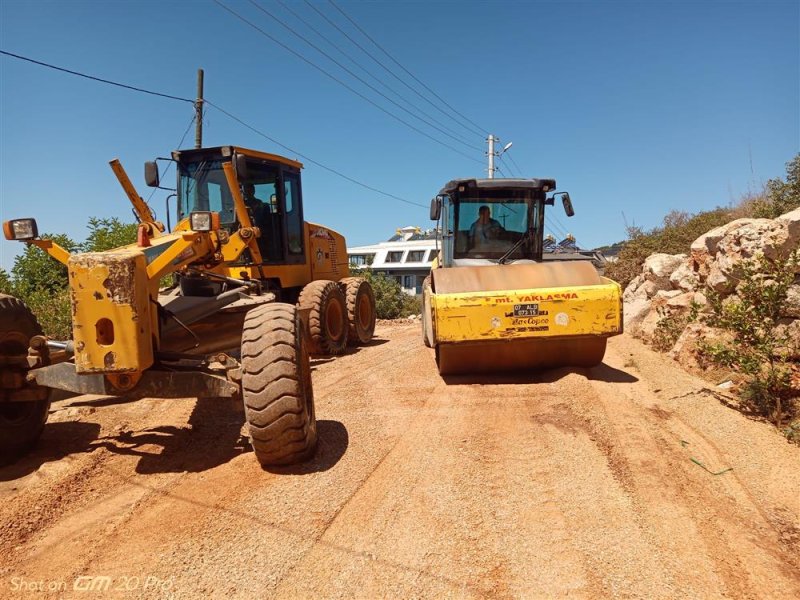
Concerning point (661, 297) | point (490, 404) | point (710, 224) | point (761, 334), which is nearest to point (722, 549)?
point (490, 404)

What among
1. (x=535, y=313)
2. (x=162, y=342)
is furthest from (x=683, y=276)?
(x=162, y=342)

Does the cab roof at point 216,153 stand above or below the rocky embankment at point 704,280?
above

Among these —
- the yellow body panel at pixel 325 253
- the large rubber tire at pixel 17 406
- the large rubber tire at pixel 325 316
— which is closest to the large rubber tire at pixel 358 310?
the yellow body panel at pixel 325 253

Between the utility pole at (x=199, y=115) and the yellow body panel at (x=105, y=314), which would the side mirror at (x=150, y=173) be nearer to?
the yellow body panel at (x=105, y=314)

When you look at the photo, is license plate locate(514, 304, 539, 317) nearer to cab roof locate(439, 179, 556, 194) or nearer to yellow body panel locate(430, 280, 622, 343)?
yellow body panel locate(430, 280, 622, 343)

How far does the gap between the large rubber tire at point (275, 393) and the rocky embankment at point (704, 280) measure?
4142 mm

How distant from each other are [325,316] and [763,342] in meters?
5.35

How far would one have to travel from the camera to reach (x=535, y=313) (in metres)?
5.20

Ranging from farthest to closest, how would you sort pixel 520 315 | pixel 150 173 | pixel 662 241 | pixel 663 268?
pixel 662 241, pixel 663 268, pixel 150 173, pixel 520 315

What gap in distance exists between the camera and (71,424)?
454cm

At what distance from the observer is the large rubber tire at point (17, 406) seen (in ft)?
11.9

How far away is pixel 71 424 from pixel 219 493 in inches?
91.3

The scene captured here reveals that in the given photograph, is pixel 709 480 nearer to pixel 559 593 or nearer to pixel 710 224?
pixel 559 593

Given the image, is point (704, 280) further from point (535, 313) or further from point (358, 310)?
point (358, 310)
